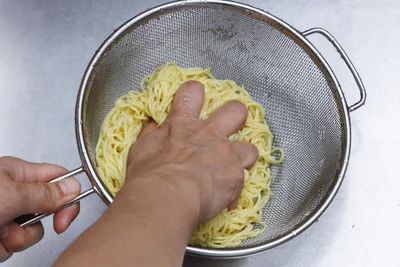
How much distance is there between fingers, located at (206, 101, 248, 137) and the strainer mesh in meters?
0.14

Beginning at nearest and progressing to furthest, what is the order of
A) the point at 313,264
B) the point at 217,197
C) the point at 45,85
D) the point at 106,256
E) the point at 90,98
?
1. the point at 106,256
2. the point at 217,197
3. the point at 90,98
4. the point at 313,264
5. the point at 45,85

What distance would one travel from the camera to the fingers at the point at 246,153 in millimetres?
988

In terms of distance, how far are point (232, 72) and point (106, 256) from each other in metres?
0.76

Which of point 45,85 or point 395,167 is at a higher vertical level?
point 45,85

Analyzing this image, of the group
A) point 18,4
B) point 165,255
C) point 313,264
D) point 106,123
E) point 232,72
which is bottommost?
point 313,264

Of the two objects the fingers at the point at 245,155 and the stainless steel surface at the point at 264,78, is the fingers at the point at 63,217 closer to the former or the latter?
the stainless steel surface at the point at 264,78

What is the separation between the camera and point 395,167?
1.17 m

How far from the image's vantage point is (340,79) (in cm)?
125

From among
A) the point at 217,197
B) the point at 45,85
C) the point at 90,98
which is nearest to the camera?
the point at 217,197

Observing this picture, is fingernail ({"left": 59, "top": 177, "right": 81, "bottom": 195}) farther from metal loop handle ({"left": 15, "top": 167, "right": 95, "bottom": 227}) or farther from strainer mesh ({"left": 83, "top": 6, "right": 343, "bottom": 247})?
strainer mesh ({"left": 83, "top": 6, "right": 343, "bottom": 247})

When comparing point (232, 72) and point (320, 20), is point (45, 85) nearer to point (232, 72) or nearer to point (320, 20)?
point (232, 72)

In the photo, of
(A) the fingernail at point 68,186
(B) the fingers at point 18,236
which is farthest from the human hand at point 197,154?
(B) the fingers at point 18,236

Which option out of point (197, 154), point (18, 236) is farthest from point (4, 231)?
point (197, 154)

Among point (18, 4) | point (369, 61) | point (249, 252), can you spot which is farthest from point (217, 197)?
point (18, 4)
